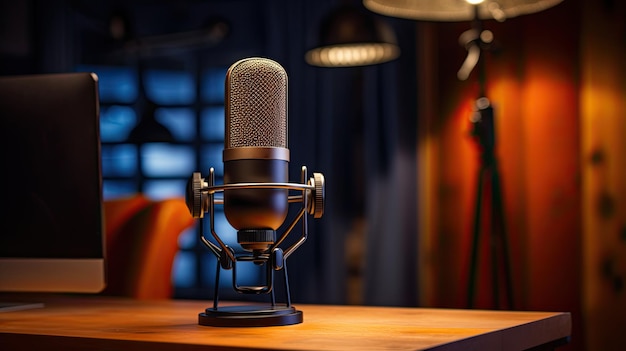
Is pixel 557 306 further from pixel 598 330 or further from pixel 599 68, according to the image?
pixel 599 68

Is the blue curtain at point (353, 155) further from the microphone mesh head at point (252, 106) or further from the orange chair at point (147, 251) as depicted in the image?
the microphone mesh head at point (252, 106)

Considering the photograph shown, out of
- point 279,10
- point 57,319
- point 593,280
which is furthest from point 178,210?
point 279,10

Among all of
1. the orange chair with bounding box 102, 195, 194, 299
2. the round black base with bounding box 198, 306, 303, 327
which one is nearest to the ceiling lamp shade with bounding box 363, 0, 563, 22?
the orange chair with bounding box 102, 195, 194, 299

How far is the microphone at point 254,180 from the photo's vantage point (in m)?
1.41

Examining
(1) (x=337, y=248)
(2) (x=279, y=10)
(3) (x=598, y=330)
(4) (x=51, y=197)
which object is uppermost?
(2) (x=279, y=10)

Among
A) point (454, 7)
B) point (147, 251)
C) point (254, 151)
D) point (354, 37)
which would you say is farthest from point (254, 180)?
point (354, 37)

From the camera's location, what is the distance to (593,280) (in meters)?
3.52

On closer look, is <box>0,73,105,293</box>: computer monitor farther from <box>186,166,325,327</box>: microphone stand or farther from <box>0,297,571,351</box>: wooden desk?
<box>186,166,325,327</box>: microphone stand

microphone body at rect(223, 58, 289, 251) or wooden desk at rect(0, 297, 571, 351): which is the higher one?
microphone body at rect(223, 58, 289, 251)

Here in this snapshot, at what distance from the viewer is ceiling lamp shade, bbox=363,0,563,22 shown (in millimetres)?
2672

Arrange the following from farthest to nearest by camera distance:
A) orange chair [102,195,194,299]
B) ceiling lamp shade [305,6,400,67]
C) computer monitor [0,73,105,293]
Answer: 1. ceiling lamp shade [305,6,400,67]
2. orange chair [102,195,194,299]
3. computer monitor [0,73,105,293]

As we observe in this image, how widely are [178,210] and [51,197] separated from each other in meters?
0.70

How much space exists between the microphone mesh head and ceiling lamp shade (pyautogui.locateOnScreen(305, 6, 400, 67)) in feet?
6.83

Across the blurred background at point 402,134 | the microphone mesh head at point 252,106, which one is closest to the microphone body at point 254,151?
the microphone mesh head at point 252,106
